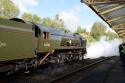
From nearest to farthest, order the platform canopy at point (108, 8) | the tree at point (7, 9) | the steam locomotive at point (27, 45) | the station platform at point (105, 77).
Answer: the platform canopy at point (108, 8) → the steam locomotive at point (27, 45) → the station platform at point (105, 77) → the tree at point (7, 9)

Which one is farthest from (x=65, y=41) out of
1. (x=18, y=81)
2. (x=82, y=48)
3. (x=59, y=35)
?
(x=18, y=81)

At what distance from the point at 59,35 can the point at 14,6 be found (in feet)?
118

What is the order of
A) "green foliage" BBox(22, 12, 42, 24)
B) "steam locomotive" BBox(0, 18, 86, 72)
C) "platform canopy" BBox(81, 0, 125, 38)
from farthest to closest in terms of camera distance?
"green foliage" BBox(22, 12, 42, 24), "steam locomotive" BBox(0, 18, 86, 72), "platform canopy" BBox(81, 0, 125, 38)

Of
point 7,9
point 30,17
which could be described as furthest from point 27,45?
point 30,17

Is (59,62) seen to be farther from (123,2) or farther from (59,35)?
(123,2)

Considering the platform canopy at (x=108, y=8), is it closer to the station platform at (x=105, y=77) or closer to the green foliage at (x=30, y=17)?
the station platform at (x=105, y=77)

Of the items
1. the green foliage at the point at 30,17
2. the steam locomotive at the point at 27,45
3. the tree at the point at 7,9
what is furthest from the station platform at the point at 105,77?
the green foliage at the point at 30,17

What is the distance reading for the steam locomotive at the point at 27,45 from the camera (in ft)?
52.6

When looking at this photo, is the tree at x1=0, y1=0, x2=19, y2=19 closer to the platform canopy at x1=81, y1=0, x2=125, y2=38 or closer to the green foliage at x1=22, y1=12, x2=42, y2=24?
→ the green foliage at x1=22, y1=12, x2=42, y2=24

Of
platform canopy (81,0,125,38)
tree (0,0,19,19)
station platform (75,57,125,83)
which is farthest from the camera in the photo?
tree (0,0,19,19)

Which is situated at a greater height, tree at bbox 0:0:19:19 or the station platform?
tree at bbox 0:0:19:19

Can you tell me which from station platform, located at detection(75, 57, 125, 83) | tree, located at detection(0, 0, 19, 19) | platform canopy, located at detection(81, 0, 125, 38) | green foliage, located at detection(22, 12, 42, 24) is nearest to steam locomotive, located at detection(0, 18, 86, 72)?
station platform, located at detection(75, 57, 125, 83)

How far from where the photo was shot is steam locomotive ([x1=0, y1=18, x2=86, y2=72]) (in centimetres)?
1605

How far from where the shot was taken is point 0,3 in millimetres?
59312
